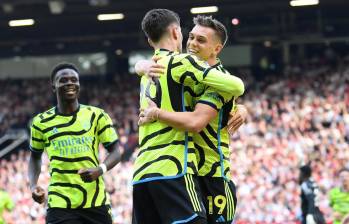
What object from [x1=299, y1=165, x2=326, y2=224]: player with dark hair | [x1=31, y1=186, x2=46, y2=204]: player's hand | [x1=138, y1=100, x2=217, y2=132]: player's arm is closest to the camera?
[x1=138, y1=100, x2=217, y2=132]: player's arm

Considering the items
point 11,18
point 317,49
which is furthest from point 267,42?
point 11,18

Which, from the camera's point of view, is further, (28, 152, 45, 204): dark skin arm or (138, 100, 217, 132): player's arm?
(28, 152, 45, 204): dark skin arm

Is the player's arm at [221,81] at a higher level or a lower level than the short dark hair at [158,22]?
lower

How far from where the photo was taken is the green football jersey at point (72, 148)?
8203mm

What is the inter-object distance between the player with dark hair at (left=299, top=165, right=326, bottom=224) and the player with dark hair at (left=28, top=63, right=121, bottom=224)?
21.0 feet

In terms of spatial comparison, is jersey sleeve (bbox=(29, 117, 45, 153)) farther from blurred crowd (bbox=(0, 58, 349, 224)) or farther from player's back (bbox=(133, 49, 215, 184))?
blurred crowd (bbox=(0, 58, 349, 224))

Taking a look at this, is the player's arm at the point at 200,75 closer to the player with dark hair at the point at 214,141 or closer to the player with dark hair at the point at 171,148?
the player with dark hair at the point at 171,148

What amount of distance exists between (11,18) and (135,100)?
5055 millimetres

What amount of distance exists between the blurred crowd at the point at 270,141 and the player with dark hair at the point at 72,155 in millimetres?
7773

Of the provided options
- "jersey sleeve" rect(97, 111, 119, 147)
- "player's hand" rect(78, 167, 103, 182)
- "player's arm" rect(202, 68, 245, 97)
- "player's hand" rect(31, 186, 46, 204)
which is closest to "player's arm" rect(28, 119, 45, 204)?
"player's hand" rect(31, 186, 46, 204)

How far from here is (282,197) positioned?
64.4 ft

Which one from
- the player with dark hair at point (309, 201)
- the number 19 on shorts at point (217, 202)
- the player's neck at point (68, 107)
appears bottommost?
the player with dark hair at point (309, 201)

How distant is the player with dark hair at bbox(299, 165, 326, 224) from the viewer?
559 inches

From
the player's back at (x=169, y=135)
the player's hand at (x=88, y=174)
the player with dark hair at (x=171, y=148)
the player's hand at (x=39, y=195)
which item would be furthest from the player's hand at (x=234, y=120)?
the player's hand at (x=39, y=195)
